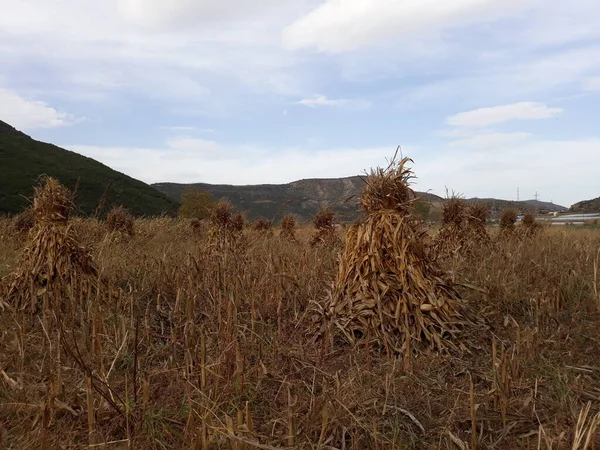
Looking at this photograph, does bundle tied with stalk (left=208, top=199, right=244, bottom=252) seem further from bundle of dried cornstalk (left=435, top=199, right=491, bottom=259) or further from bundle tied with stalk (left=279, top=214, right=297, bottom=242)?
bundle tied with stalk (left=279, top=214, right=297, bottom=242)

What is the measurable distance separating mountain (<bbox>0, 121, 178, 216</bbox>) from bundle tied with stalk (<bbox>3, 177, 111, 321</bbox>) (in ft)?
118

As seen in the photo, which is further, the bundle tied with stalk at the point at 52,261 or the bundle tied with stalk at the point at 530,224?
the bundle tied with stalk at the point at 530,224

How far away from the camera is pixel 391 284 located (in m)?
3.74

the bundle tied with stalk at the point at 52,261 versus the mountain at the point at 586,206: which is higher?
the mountain at the point at 586,206

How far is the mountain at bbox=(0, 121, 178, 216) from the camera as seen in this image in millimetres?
40562

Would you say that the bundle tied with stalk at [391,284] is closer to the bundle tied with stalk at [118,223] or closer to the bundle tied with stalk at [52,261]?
the bundle tied with stalk at [52,261]

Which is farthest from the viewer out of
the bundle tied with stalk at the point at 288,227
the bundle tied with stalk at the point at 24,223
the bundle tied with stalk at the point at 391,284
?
the bundle tied with stalk at the point at 288,227

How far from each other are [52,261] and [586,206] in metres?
62.9

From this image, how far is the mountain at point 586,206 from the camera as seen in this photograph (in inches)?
2047

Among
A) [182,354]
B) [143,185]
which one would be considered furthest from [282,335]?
[143,185]

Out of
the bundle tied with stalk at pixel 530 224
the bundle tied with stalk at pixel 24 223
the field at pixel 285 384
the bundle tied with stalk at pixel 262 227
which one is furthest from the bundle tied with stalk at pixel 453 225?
the bundle tied with stalk at pixel 24 223

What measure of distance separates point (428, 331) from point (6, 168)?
51.9 meters

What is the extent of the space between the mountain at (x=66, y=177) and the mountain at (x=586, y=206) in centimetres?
4578

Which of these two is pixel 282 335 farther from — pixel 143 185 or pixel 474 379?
pixel 143 185
